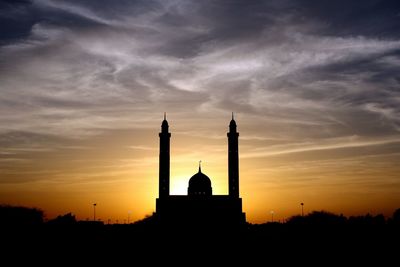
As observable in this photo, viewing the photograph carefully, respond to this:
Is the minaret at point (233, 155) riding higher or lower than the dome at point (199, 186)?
higher

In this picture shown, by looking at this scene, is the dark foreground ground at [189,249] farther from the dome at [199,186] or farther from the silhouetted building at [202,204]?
the dome at [199,186]

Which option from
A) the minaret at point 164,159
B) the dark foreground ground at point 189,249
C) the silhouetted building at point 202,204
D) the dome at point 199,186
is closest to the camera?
the dark foreground ground at point 189,249

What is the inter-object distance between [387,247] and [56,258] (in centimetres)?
3777

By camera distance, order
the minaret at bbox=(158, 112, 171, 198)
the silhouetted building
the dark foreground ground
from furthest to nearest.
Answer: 1. the silhouetted building
2. the minaret at bbox=(158, 112, 171, 198)
3. the dark foreground ground

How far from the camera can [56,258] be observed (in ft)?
193

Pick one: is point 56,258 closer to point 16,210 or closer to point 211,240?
point 211,240

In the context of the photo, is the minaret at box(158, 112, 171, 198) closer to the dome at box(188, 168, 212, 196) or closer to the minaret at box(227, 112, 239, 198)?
the dome at box(188, 168, 212, 196)

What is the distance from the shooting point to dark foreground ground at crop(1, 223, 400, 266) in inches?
2275

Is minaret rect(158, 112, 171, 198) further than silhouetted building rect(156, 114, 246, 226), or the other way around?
silhouetted building rect(156, 114, 246, 226)

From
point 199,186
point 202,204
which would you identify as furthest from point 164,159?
point 202,204

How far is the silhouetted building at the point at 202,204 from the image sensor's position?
97.7 metres

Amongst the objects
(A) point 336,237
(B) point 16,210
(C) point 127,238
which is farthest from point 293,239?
(B) point 16,210

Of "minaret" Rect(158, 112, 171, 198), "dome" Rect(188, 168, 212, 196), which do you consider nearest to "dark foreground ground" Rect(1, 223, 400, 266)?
"minaret" Rect(158, 112, 171, 198)

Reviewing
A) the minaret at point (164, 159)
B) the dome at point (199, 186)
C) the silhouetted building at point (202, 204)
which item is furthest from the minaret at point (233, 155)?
the minaret at point (164, 159)
